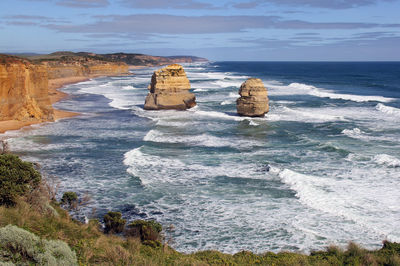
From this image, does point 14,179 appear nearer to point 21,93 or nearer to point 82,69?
point 21,93

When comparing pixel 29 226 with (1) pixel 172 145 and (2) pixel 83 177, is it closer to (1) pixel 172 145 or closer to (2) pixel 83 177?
(2) pixel 83 177

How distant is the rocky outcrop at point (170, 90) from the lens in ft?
124

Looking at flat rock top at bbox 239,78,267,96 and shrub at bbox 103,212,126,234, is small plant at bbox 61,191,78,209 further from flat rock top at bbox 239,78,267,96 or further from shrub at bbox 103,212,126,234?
flat rock top at bbox 239,78,267,96

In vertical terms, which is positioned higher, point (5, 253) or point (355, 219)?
point (5, 253)

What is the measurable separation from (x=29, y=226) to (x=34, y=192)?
99.0 inches

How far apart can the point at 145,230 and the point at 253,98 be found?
928 inches

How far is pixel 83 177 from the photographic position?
18.0 m

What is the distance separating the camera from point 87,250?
856cm

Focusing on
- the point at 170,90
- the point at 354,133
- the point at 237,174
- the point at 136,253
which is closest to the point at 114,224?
the point at 136,253

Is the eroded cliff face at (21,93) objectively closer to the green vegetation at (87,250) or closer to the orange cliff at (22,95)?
the orange cliff at (22,95)

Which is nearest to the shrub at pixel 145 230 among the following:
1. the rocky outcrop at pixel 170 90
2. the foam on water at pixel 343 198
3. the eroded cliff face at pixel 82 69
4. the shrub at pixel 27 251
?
the shrub at pixel 27 251

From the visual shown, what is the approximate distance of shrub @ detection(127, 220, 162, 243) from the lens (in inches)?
454

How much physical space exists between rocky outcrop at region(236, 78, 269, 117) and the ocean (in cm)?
104

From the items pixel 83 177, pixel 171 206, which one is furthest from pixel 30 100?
pixel 171 206
